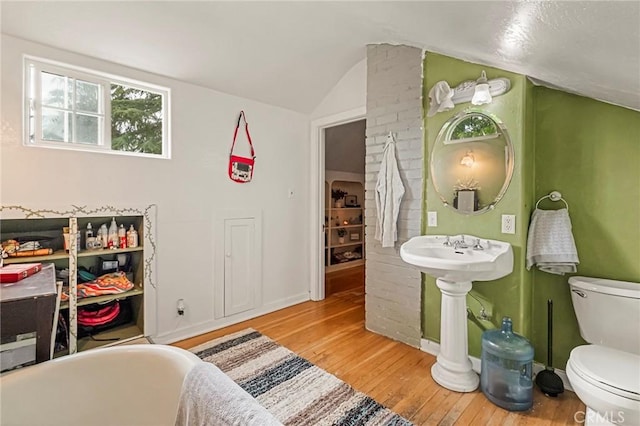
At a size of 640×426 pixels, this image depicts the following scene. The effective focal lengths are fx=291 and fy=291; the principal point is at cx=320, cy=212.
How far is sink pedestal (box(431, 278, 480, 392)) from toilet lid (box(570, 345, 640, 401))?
59cm

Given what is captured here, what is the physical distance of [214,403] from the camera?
1039 millimetres

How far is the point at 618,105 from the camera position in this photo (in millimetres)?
1673

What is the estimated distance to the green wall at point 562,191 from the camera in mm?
1717

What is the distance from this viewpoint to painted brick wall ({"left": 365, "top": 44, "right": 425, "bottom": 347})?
242 cm

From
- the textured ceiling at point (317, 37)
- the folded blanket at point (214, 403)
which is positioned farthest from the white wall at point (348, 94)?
the folded blanket at point (214, 403)

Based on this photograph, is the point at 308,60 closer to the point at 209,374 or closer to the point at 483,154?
the point at 483,154

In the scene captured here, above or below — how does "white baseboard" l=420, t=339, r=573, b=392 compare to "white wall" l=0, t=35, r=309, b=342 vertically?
below

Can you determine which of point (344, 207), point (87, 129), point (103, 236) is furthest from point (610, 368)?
point (344, 207)

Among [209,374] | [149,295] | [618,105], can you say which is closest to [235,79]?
[149,295]

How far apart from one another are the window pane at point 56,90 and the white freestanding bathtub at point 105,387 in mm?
1797

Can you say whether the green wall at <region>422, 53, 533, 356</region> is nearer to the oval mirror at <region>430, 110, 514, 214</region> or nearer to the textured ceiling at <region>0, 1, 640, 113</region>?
the oval mirror at <region>430, 110, 514, 214</region>

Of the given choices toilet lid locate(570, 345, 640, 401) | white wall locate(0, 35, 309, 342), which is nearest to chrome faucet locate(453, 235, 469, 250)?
toilet lid locate(570, 345, 640, 401)

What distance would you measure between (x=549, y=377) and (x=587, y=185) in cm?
123

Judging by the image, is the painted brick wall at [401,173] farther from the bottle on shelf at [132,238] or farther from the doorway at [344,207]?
the bottle on shelf at [132,238]
